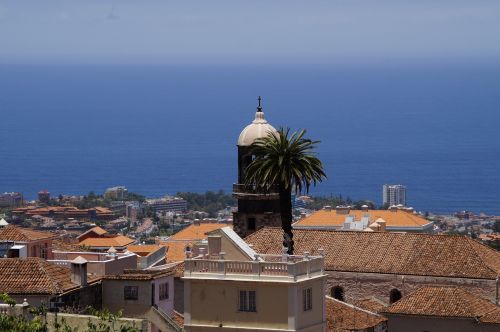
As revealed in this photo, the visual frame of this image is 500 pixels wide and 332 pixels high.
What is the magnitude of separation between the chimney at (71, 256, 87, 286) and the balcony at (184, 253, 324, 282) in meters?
2.33

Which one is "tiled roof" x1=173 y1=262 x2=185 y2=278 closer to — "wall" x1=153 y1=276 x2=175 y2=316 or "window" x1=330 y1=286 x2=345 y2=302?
"wall" x1=153 y1=276 x2=175 y2=316

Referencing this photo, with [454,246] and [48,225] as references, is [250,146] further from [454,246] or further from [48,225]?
[48,225]

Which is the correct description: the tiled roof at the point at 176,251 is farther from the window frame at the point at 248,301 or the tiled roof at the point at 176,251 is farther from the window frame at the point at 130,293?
the window frame at the point at 248,301

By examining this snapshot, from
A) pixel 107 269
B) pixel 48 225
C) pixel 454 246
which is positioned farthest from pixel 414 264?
pixel 48 225

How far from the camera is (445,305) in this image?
50.2 metres

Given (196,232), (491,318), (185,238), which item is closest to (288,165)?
(491,318)

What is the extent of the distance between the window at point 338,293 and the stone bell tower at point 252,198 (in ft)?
12.9

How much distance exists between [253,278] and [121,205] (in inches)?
6375

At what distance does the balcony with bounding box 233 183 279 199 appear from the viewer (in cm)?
5797

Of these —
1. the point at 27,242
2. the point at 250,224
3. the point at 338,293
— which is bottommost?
the point at 338,293

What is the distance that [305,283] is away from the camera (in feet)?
116

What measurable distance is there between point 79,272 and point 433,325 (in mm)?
15149

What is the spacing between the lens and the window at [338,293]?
55.4 meters

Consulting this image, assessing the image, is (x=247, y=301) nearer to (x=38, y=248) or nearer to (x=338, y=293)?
(x=38, y=248)
